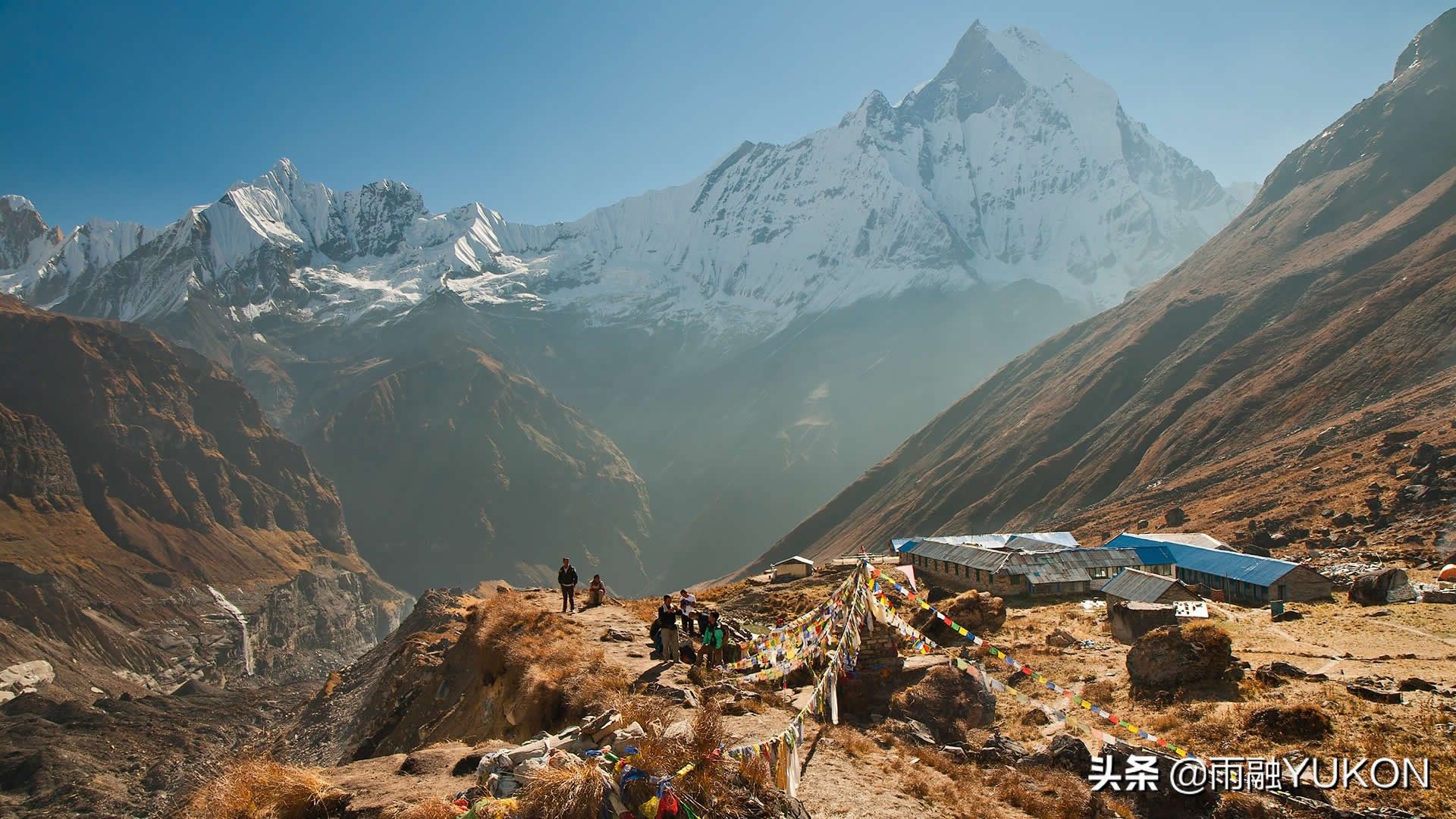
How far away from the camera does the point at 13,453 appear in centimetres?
13388

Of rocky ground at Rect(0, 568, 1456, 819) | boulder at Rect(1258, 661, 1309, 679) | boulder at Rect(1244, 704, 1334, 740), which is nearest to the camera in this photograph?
rocky ground at Rect(0, 568, 1456, 819)

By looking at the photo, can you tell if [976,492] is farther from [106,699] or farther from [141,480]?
[141,480]

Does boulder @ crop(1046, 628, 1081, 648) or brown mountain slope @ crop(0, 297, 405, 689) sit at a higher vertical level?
brown mountain slope @ crop(0, 297, 405, 689)

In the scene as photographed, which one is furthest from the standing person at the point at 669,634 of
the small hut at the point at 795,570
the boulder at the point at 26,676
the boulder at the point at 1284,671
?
the boulder at the point at 26,676

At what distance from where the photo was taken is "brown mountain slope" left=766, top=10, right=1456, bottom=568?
85.9m

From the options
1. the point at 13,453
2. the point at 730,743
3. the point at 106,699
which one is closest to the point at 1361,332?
the point at 730,743

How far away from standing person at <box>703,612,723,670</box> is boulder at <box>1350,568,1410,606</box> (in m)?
30.3

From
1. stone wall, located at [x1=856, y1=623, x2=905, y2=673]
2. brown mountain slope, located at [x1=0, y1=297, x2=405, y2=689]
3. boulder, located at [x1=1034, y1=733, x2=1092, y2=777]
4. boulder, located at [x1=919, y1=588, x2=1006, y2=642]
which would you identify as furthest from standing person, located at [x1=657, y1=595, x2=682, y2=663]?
brown mountain slope, located at [x1=0, y1=297, x2=405, y2=689]

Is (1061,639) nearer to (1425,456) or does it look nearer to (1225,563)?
(1225,563)

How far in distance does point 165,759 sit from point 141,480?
4904 inches

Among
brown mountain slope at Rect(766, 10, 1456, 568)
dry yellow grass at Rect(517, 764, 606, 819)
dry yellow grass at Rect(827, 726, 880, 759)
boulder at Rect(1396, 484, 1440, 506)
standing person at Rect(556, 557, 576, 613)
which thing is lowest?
dry yellow grass at Rect(827, 726, 880, 759)

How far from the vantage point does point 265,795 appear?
9.20 metres

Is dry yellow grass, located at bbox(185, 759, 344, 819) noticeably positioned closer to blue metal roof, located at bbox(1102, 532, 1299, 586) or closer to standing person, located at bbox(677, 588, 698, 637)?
standing person, located at bbox(677, 588, 698, 637)

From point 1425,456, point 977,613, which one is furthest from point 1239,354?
point 977,613
